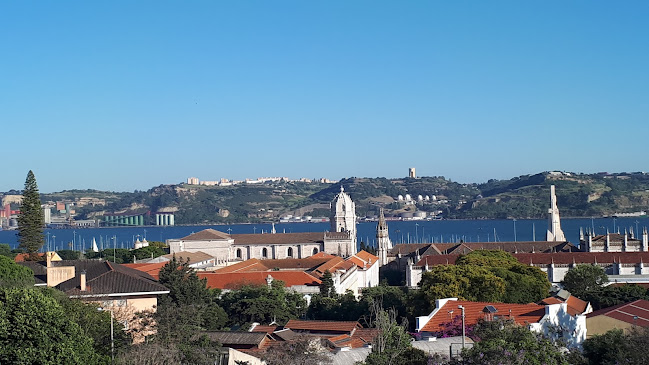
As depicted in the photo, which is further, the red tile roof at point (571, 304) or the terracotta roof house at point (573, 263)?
the terracotta roof house at point (573, 263)

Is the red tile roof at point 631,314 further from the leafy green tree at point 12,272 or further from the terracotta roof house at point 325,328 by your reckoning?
the leafy green tree at point 12,272

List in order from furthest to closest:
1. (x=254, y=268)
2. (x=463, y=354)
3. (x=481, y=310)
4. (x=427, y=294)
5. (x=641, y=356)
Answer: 1. (x=254, y=268)
2. (x=427, y=294)
3. (x=481, y=310)
4. (x=641, y=356)
5. (x=463, y=354)

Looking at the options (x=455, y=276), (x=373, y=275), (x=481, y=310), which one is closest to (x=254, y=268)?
(x=373, y=275)

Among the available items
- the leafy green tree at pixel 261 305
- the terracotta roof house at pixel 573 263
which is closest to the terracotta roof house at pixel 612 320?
the leafy green tree at pixel 261 305

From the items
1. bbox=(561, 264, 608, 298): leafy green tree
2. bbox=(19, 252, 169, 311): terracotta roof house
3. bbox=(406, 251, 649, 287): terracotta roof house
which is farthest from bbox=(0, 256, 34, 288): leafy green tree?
bbox=(406, 251, 649, 287): terracotta roof house

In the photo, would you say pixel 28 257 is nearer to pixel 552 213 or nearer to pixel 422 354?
pixel 422 354
